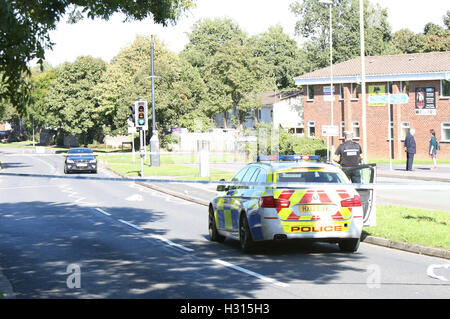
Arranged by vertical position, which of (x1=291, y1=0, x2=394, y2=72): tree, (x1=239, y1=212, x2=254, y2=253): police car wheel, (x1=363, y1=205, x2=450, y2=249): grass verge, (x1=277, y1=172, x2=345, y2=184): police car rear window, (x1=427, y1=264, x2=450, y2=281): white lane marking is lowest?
(x1=427, y1=264, x2=450, y2=281): white lane marking

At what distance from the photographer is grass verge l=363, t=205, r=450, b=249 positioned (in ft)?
42.7

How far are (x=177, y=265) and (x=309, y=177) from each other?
278 cm

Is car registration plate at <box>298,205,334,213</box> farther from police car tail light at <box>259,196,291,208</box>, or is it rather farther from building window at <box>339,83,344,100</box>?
building window at <box>339,83,344,100</box>

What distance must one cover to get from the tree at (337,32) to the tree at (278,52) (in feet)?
56.7

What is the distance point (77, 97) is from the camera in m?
92.9

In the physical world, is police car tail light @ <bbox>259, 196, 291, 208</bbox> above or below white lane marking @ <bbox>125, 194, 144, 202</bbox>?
above

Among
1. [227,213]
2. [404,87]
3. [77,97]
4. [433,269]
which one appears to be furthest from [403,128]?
[433,269]

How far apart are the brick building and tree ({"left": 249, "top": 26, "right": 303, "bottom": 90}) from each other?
131ft

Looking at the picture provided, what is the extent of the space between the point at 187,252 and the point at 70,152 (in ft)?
116

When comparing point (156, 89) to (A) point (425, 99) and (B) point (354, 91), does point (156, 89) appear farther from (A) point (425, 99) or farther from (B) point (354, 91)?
(A) point (425, 99)

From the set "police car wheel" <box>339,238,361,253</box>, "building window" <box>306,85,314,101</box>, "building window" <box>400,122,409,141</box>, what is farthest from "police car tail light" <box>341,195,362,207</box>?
"building window" <box>306,85,314,101</box>
